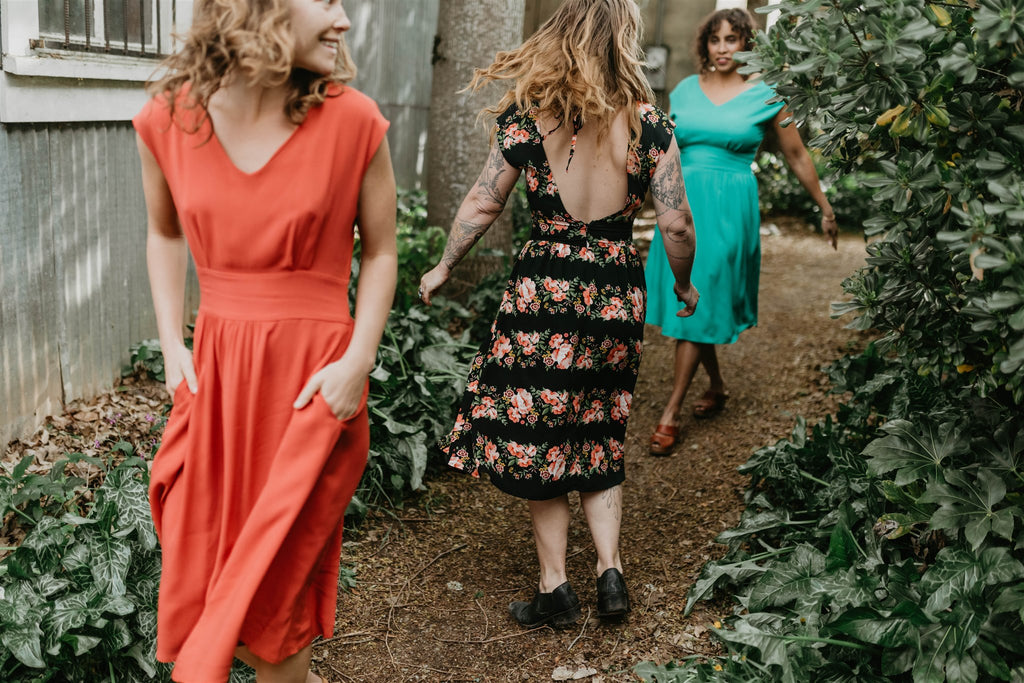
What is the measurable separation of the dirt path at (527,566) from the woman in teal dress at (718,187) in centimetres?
43

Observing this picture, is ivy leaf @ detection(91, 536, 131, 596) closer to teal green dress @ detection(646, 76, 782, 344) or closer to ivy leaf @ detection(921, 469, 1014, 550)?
ivy leaf @ detection(921, 469, 1014, 550)

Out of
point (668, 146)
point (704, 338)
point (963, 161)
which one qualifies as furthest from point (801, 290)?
point (963, 161)

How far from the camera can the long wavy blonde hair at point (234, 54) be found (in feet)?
6.24

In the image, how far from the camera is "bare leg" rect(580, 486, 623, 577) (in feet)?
11.3

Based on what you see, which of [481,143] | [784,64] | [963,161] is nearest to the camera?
[963,161]

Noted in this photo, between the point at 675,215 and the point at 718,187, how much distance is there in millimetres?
1825

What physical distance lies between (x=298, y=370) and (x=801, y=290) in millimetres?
7293

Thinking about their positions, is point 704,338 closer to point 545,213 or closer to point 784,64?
point 545,213

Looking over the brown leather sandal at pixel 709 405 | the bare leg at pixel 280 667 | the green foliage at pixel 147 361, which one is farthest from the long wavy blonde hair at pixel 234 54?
the brown leather sandal at pixel 709 405

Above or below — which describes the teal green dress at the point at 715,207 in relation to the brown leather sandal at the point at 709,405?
above

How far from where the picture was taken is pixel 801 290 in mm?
8695

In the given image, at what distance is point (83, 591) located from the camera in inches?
108

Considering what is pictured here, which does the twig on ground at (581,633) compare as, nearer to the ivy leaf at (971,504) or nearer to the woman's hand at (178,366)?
the ivy leaf at (971,504)

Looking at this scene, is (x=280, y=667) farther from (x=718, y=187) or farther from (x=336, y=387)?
(x=718, y=187)
